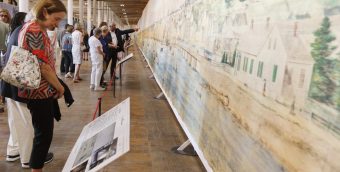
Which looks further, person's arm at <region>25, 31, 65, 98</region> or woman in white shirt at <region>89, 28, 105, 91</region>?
woman in white shirt at <region>89, 28, 105, 91</region>

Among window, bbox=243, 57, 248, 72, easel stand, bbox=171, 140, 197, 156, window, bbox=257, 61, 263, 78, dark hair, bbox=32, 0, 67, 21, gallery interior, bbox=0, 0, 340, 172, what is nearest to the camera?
gallery interior, bbox=0, 0, 340, 172

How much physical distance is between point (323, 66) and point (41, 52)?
7.02ft

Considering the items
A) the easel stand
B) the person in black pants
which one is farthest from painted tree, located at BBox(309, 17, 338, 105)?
the person in black pants

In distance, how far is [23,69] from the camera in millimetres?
2818

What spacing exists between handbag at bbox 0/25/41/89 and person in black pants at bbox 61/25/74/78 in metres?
7.54

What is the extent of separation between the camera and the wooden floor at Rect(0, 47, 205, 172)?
403cm

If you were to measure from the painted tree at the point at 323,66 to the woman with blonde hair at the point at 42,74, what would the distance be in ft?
6.61

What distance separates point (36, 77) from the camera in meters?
2.83

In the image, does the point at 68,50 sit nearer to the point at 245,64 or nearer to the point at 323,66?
the point at 245,64

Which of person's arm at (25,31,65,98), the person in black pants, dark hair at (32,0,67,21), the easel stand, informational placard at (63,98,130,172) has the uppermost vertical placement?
dark hair at (32,0,67,21)

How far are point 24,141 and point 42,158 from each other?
0.54 metres

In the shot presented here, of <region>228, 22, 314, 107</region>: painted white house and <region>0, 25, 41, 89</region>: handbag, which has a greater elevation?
<region>228, 22, 314, 107</region>: painted white house

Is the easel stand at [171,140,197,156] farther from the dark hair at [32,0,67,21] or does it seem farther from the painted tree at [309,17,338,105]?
the painted tree at [309,17,338,105]

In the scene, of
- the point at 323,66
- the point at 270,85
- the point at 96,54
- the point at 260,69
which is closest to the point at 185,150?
the point at 260,69
